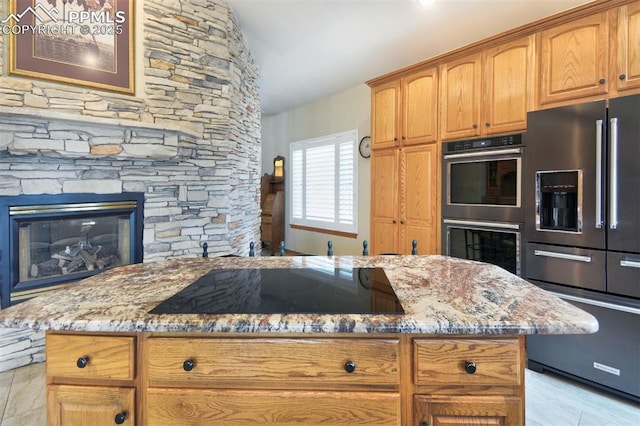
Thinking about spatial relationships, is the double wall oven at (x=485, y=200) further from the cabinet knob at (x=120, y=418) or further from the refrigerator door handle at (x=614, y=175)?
the cabinet knob at (x=120, y=418)

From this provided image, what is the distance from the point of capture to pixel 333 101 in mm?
4789

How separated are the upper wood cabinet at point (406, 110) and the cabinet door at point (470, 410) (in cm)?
243

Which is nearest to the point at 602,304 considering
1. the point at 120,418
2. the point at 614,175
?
the point at 614,175

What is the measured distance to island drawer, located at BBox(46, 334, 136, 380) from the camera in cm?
91

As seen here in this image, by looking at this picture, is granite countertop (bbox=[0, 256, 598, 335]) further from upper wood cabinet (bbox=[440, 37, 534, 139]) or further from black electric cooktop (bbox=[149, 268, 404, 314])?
upper wood cabinet (bbox=[440, 37, 534, 139])

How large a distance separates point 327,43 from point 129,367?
10.5ft

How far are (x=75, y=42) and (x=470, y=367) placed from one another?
300 centimetres

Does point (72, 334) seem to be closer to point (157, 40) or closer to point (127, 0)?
point (157, 40)

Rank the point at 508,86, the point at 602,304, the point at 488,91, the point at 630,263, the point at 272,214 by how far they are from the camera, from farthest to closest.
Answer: the point at 272,214 < the point at 488,91 < the point at 508,86 < the point at 602,304 < the point at 630,263

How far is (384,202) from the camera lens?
332 centimetres

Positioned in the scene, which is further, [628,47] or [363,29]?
[363,29]

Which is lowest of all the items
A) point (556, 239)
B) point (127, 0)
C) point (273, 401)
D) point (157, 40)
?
point (273, 401)

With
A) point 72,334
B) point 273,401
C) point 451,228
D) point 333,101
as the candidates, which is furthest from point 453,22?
point 72,334

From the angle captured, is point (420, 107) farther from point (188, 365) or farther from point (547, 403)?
point (188, 365)
